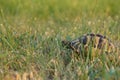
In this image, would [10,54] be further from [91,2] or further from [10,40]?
[91,2]

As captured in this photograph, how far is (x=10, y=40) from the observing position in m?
3.26

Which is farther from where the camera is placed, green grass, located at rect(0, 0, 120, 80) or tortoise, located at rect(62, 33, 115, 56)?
tortoise, located at rect(62, 33, 115, 56)

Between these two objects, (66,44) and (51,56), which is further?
(66,44)

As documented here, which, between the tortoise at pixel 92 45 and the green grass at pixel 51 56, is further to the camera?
the tortoise at pixel 92 45

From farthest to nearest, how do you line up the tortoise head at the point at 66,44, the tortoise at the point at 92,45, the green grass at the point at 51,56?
the tortoise head at the point at 66,44
the tortoise at the point at 92,45
the green grass at the point at 51,56

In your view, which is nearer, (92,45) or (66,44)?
(92,45)

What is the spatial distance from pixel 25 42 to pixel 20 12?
11.6 ft

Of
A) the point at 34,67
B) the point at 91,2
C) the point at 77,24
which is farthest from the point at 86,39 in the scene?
the point at 91,2

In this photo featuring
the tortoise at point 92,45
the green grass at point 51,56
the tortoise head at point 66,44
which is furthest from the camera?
the tortoise head at point 66,44

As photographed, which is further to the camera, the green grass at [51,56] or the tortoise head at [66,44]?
the tortoise head at [66,44]

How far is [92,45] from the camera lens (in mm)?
3121

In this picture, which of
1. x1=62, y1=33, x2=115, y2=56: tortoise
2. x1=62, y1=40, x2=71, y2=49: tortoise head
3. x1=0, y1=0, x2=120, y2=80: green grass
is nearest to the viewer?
x1=0, y1=0, x2=120, y2=80: green grass

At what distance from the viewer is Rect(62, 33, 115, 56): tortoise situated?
3070 mm

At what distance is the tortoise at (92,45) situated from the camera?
307 centimetres
